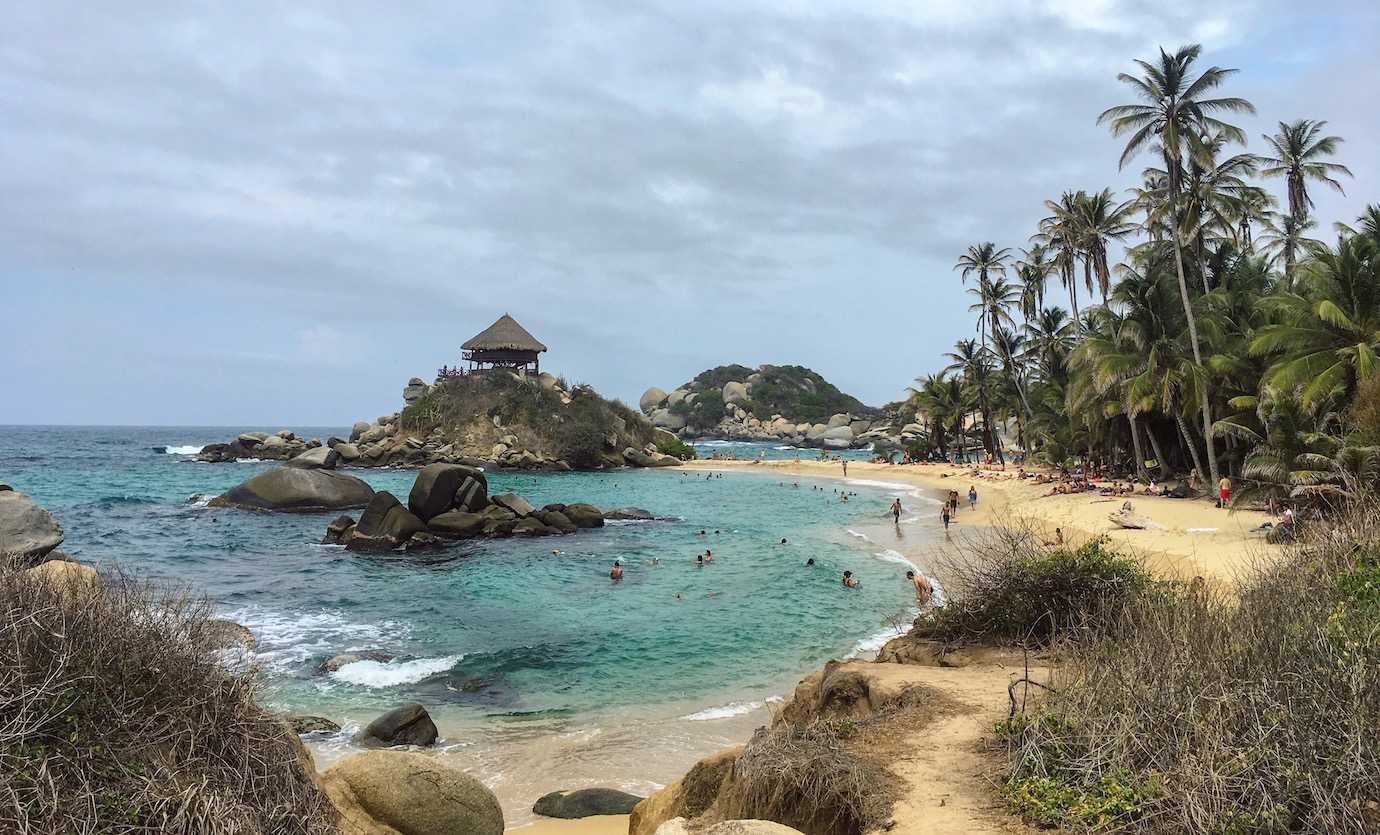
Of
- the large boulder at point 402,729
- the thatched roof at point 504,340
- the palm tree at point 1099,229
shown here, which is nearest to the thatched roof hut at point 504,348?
the thatched roof at point 504,340

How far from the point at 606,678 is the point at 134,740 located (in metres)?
10.7

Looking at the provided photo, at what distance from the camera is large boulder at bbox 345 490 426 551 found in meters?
30.7

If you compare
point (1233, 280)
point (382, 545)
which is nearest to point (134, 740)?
point (382, 545)

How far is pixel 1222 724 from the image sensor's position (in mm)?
5426

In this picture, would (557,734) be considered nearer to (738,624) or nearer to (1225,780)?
(738,624)

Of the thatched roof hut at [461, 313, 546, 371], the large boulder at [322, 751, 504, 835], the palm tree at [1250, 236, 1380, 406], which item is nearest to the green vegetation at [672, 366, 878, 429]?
the thatched roof hut at [461, 313, 546, 371]

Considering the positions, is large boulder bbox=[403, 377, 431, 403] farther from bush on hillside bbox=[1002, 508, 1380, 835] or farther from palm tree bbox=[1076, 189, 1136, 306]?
bush on hillside bbox=[1002, 508, 1380, 835]

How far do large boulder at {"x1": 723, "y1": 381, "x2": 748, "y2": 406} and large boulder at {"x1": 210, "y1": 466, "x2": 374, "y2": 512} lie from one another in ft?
407

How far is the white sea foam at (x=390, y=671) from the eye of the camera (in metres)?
15.0

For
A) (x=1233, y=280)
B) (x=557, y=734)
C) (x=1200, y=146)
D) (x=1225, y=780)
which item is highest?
(x=1200, y=146)

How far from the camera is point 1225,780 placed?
5082 millimetres

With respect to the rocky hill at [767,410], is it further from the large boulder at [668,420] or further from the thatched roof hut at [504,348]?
the thatched roof hut at [504,348]

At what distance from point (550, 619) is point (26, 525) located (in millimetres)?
12527

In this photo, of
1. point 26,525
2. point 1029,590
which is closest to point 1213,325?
point 1029,590
